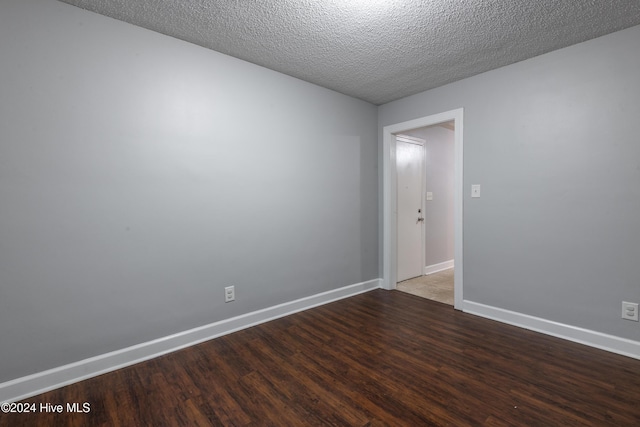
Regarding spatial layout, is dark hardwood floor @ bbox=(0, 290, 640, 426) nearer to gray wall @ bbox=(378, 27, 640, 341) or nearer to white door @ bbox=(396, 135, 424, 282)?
gray wall @ bbox=(378, 27, 640, 341)

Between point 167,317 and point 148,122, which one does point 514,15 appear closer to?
point 148,122

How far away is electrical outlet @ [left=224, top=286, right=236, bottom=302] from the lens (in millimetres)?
2578

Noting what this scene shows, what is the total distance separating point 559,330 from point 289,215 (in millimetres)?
2644

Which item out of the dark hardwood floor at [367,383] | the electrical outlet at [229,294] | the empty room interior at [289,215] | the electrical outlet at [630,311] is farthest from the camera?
the electrical outlet at [229,294]

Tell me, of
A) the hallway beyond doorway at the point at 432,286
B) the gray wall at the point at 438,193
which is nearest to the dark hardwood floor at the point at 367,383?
the hallway beyond doorway at the point at 432,286

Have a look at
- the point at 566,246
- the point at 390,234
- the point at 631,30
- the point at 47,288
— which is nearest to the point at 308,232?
the point at 390,234

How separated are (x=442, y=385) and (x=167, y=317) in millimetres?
2065

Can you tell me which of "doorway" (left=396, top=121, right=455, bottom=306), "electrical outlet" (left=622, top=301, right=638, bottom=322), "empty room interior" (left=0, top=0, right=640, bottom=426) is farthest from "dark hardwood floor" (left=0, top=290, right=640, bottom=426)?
"doorway" (left=396, top=121, right=455, bottom=306)

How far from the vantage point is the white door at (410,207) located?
13.4ft

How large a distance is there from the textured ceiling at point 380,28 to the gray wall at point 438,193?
1.86m

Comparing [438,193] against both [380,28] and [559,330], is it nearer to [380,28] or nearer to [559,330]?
[559,330]

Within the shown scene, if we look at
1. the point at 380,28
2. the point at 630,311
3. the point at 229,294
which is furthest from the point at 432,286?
the point at 380,28

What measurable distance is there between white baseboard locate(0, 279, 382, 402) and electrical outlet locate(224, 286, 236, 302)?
7.1 inches

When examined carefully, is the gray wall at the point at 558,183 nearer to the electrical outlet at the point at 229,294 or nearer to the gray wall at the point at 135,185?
the gray wall at the point at 135,185
